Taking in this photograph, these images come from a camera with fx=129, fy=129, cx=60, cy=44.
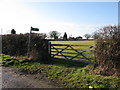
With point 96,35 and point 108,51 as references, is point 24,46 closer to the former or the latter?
point 96,35

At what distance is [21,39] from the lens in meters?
13.0

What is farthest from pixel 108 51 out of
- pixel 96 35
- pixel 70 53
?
pixel 70 53

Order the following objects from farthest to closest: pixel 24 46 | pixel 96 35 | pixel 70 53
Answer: pixel 24 46 < pixel 70 53 < pixel 96 35

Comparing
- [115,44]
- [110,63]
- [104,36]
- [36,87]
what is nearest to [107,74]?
[110,63]

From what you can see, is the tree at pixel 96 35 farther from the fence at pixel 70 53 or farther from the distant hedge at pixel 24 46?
the distant hedge at pixel 24 46

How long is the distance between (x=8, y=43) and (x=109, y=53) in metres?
11.1

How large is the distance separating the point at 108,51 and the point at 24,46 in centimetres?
859

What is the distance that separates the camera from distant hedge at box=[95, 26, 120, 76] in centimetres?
649

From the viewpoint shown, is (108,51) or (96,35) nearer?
(108,51)

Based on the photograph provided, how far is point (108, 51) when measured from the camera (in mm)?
6676

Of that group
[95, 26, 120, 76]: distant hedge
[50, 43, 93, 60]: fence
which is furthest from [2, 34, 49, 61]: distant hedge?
[95, 26, 120, 76]: distant hedge

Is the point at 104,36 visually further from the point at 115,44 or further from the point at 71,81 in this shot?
the point at 71,81

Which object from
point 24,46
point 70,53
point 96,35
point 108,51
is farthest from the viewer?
point 24,46

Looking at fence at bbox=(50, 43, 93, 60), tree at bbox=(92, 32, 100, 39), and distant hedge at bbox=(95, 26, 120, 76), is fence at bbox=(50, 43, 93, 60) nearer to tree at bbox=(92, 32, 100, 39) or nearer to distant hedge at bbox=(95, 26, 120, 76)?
tree at bbox=(92, 32, 100, 39)
